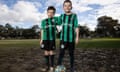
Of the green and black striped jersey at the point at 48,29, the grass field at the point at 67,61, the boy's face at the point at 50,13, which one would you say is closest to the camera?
the boy's face at the point at 50,13

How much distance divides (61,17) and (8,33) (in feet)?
511

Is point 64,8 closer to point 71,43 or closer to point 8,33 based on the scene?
point 71,43

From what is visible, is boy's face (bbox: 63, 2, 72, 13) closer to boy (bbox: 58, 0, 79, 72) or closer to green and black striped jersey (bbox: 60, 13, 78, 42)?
boy (bbox: 58, 0, 79, 72)

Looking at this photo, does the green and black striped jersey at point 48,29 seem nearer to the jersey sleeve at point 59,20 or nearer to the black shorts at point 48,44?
the black shorts at point 48,44

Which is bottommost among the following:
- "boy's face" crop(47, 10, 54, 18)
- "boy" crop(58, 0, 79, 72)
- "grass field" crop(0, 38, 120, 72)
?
"grass field" crop(0, 38, 120, 72)

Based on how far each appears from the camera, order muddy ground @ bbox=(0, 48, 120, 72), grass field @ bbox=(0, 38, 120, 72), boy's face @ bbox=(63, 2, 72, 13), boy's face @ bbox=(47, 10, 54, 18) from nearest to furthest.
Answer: boy's face @ bbox=(63, 2, 72, 13) < boy's face @ bbox=(47, 10, 54, 18) < muddy ground @ bbox=(0, 48, 120, 72) < grass field @ bbox=(0, 38, 120, 72)

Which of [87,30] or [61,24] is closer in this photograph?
[61,24]

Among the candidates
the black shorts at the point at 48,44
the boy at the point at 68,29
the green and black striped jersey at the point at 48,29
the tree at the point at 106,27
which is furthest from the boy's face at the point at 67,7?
the tree at the point at 106,27

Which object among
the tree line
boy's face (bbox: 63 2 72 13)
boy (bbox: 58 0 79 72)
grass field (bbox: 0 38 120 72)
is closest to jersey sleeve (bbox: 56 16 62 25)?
boy (bbox: 58 0 79 72)

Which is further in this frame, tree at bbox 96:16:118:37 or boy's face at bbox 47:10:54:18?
tree at bbox 96:16:118:37

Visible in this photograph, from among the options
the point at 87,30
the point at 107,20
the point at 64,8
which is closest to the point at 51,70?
the point at 64,8

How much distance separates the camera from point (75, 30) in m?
7.79

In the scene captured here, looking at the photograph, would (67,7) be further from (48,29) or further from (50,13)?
(48,29)

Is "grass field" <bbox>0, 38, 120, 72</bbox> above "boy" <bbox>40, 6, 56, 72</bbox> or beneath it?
beneath
